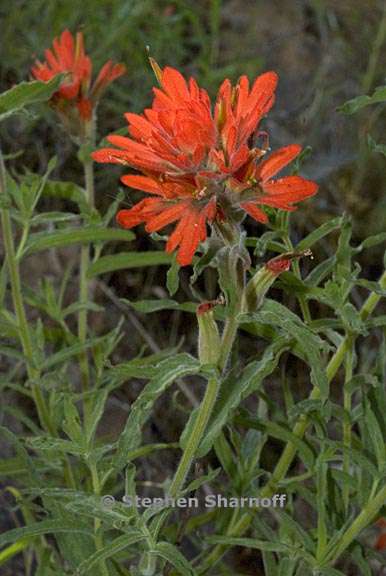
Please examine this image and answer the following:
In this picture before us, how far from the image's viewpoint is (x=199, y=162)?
2.93 ft

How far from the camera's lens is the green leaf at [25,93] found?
1.11m

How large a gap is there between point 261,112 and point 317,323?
1.26 feet

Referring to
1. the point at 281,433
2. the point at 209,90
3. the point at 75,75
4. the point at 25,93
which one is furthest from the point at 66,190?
the point at 209,90

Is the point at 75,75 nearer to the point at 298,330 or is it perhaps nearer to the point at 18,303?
the point at 18,303

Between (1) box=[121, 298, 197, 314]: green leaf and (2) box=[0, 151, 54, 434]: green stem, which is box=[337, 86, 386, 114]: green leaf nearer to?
(1) box=[121, 298, 197, 314]: green leaf

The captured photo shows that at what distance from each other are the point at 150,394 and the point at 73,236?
0.42 m

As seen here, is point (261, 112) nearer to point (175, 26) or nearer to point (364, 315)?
point (364, 315)

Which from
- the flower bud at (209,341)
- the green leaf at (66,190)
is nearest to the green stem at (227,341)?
the flower bud at (209,341)

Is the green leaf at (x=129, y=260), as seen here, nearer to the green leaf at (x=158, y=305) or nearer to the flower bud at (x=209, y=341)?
the green leaf at (x=158, y=305)

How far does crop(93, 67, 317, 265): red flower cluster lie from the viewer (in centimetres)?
88

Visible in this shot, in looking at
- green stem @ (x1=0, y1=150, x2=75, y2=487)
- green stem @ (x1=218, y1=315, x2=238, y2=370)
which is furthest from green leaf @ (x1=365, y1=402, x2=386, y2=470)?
green stem @ (x1=0, y1=150, x2=75, y2=487)

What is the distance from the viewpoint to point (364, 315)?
118 centimetres

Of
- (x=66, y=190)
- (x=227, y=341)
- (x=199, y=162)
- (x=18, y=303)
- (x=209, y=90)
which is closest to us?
(x=199, y=162)

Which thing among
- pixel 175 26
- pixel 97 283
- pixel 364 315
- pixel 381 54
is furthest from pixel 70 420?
pixel 381 54
